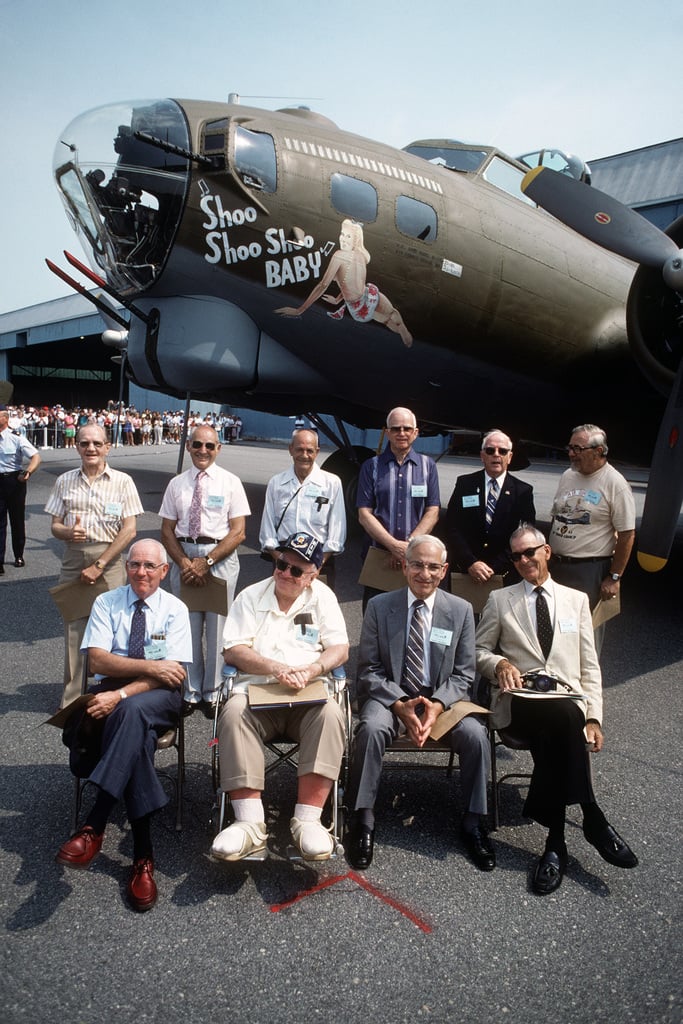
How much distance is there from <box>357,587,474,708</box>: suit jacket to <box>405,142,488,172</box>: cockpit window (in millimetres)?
7888

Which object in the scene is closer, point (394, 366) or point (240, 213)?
point (240, 213)

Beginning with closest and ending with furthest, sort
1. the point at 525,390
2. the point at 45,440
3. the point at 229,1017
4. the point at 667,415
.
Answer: the point at 229,1017, the point at 667,415, the point at 525,390, the point at 45,440

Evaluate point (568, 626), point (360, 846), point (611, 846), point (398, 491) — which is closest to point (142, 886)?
point (360, 846)

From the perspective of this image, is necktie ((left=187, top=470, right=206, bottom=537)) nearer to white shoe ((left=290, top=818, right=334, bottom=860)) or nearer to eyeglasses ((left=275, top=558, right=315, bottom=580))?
eyeglasses ((left=275, top=558, right=315, bottom=580))

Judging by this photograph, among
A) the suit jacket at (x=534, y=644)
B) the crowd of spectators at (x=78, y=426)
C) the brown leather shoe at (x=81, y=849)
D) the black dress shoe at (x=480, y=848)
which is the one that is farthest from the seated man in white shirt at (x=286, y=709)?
the crowd of spectators at (x=78, y=426)

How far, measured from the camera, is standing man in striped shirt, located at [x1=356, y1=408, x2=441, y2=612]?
5.73m

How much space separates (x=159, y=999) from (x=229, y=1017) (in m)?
0.29

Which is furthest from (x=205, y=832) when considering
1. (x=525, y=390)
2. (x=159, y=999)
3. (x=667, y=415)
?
(x=525, y=390)

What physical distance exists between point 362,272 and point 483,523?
13.6 feet

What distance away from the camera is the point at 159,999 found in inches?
107

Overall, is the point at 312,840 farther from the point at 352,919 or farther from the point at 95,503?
the point at 95,503

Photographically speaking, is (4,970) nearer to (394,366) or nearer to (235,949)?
(235,949)

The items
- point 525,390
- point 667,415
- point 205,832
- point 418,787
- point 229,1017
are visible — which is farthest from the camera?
point 525,390

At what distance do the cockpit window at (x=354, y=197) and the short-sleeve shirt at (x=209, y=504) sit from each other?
13.7 feet
